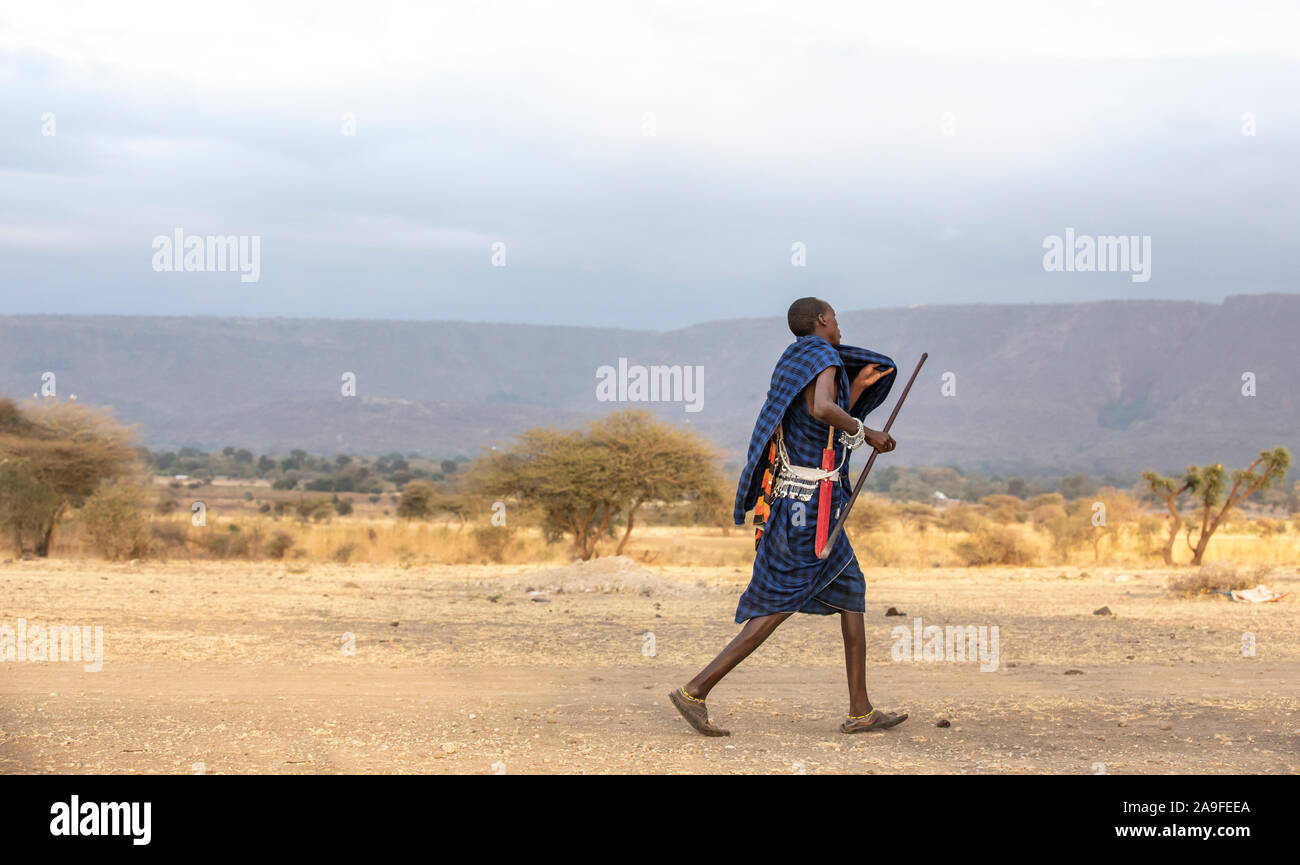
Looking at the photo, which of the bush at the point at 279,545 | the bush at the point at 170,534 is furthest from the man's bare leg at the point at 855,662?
the bush at the point at 170,534

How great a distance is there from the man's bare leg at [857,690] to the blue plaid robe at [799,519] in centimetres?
10

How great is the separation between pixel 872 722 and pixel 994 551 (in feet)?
65.2

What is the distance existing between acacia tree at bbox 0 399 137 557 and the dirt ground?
740cm

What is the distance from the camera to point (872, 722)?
22.2 feet

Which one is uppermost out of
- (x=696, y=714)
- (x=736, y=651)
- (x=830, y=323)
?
(x=830, y=323)

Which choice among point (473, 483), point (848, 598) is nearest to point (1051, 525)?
point (473, 483)

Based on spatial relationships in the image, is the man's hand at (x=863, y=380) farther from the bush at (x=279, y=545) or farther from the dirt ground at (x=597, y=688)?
the bush at (x=279, y=545)

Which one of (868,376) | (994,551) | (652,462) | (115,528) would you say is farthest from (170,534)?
(868,376)

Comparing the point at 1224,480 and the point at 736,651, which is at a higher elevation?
the point at 1224,480

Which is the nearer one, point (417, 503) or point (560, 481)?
point (560, 481)

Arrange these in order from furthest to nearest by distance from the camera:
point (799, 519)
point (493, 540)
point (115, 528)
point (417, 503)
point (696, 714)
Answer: point (417, 503) < point (493, 540) < point (115, 528) < point (799, 519) < point (696, 714)

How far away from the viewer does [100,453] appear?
27.3 metres

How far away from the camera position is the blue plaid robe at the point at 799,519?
21.9 feet

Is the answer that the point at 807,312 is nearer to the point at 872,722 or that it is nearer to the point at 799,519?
the point at 799,519
